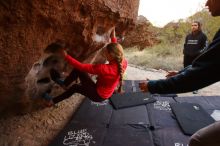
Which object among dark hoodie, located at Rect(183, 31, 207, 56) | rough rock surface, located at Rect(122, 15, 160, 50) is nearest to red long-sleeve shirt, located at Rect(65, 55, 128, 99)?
dark hoodie, located at Rect(183, 31, 207, 56)

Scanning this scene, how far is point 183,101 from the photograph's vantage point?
4625 mm

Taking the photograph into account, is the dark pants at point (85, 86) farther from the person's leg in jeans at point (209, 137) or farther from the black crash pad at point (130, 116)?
the person's leg in jeans at point (209, 137)

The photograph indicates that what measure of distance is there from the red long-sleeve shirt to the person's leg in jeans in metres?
1.53

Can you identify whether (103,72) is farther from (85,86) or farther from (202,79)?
(202,79)

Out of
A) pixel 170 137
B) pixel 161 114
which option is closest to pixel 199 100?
pixel 161 114

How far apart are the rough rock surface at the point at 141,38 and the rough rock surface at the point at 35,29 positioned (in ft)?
39.6

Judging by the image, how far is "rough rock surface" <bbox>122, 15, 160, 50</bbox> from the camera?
15469 mm

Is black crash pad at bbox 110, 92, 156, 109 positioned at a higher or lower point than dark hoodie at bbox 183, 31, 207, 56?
lower

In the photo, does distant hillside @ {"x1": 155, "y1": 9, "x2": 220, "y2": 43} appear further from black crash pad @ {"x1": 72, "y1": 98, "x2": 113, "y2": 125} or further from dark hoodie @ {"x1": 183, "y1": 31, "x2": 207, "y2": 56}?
black crash pad @ {"x1": 72, "y1": 98, "x2": 113, "y2": 125}

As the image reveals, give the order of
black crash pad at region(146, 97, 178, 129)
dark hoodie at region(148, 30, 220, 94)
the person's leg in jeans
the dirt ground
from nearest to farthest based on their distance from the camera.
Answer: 1. dark hoodie at region(148, 30, 220, 94)
2. the person's leg in jeans
3. the dirt ground
4. black crash pad at region(146, 97, 178, 129)

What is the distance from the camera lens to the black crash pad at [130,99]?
431cm

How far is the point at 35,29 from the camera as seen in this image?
2.43 meters

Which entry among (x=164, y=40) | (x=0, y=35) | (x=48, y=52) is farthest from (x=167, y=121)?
(x=164, y=40)

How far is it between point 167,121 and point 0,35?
2.73m
